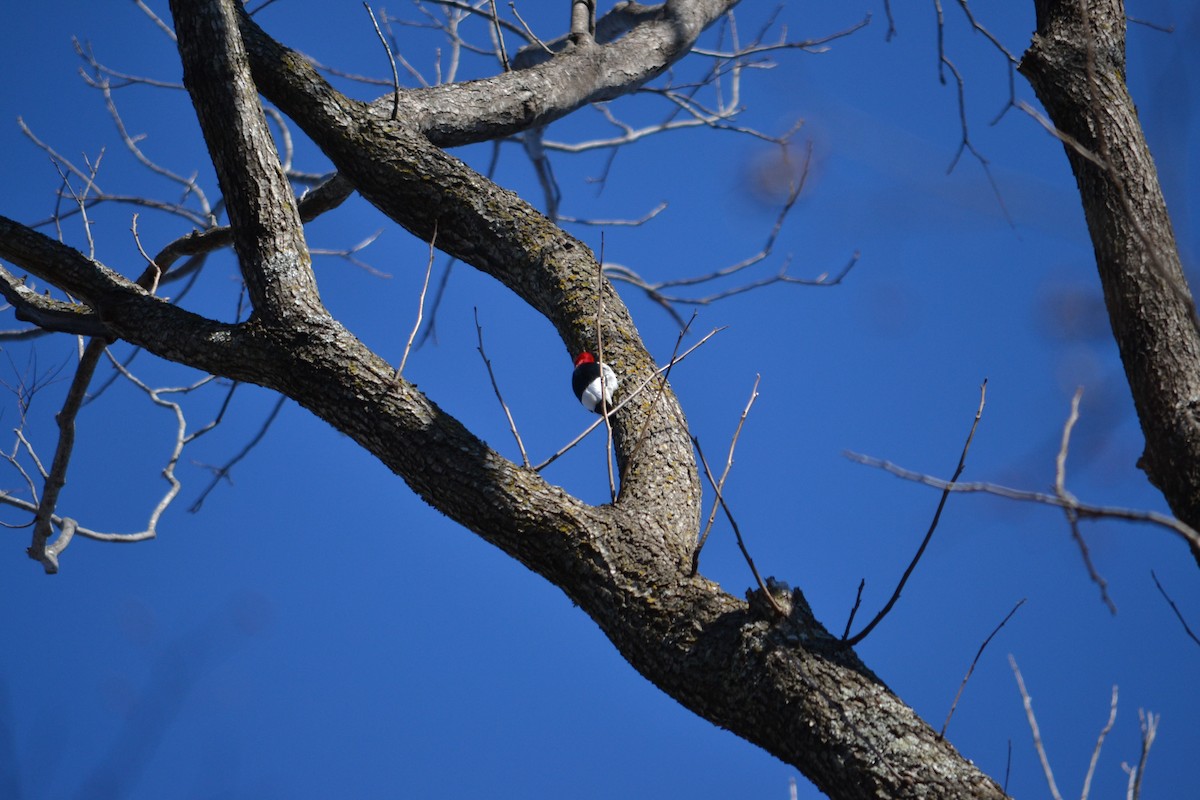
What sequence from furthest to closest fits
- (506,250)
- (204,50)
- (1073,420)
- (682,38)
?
(682,38) < (506,250) < (204,50) < (1073,420)

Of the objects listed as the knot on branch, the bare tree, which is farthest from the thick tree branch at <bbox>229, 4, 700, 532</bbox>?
the knot on branch

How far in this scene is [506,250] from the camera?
2.28 meters

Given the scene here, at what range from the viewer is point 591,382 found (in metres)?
2.14

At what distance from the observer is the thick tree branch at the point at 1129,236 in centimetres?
152

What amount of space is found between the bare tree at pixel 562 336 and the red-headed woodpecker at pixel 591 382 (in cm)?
3

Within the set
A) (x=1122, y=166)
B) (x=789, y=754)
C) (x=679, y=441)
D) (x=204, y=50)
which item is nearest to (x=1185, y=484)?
(x=1122, y=166)

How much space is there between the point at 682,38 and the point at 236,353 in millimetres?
1864

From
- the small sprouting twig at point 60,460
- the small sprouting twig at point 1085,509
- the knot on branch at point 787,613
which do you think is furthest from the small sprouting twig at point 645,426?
the small sprouting twig at point 60,460

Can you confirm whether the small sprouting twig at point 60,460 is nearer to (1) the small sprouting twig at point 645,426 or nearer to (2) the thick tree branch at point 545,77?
(2) the thick tree branch at point 545,77

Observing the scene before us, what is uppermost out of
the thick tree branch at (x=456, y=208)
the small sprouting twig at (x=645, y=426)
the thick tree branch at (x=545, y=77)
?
the thick tree branch at (x=545, y=77)

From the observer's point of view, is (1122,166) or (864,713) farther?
(1122,166)

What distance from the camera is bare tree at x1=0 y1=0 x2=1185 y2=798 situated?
4.99 feet

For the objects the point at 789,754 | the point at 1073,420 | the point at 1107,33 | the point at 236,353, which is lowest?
the point at 789,754

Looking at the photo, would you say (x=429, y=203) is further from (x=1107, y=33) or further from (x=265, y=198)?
(x=1107, y=33)
